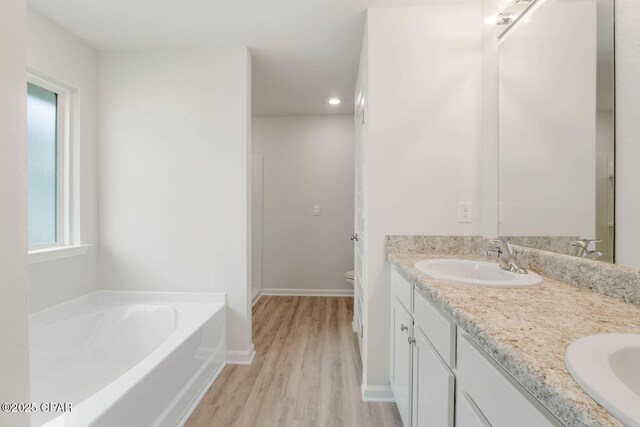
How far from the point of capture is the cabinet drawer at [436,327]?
35.6 inches

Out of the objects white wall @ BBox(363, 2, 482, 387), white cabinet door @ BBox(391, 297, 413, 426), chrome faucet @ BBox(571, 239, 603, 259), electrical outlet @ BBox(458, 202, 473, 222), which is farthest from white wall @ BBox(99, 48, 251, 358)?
chrome faucet @ BBox(571, 239, 603, 259)

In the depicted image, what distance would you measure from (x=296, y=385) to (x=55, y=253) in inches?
73.4

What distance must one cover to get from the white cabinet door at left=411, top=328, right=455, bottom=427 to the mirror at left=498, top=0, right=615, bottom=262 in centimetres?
69

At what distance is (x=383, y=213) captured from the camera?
5.76ft

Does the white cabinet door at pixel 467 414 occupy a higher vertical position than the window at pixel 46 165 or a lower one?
lower

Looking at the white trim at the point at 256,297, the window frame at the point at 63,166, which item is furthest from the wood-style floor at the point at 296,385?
the window frame at the point at 63,166

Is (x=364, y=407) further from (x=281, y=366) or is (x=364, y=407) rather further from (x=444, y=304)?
(x=444, y=304)

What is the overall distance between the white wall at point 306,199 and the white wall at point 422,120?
→ 6.80ft

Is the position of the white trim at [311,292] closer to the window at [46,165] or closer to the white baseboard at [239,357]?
the white baseboard at [239,357]

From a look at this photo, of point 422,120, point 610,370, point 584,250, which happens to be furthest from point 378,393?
point 422,120

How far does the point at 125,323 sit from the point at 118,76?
190 centimetres

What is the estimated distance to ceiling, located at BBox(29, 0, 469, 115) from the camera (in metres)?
1.75

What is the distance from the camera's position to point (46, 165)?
2025 mm

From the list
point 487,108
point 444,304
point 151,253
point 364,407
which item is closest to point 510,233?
point 487,108
